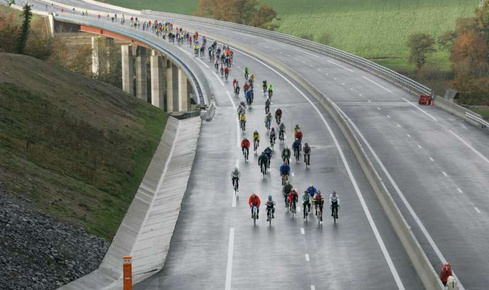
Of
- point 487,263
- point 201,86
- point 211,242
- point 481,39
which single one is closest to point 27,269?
point 211,242

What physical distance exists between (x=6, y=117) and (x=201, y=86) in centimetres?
3243

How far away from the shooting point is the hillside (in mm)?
41719

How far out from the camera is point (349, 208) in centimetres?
4509

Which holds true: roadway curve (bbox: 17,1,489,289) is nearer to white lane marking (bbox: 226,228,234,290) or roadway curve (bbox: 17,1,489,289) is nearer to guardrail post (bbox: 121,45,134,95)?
white lane marking (bbox: 226,228,234,290)

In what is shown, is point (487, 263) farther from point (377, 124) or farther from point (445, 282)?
point (377, 124)

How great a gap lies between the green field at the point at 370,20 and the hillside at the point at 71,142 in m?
86.6

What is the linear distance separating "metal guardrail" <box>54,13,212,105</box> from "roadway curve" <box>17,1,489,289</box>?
3693mm

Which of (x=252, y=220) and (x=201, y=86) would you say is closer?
(x=252, y=220)

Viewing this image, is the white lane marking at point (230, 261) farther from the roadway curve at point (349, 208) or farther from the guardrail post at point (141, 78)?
the guardrail post at point (141, 78)

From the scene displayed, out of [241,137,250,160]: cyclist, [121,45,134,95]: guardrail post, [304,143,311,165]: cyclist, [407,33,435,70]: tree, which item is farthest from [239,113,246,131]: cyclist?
[407,33,435,70]: tree

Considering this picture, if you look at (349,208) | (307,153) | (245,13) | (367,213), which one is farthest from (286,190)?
(245,13)

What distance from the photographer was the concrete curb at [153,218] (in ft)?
118

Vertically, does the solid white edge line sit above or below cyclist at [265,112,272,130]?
above

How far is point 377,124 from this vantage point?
67.6m
